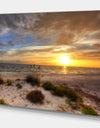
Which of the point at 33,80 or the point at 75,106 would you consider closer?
the point at 75,106

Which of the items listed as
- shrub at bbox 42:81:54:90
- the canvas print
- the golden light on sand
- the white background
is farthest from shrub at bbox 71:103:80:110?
the golden light on sand

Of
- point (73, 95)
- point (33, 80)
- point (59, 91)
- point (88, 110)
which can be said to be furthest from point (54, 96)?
point (88, 110)

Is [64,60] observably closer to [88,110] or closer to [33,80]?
[33,80]

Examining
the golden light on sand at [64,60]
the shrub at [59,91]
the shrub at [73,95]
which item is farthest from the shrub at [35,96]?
the golden light on sand at [64,60]

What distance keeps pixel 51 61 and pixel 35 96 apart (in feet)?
2.50

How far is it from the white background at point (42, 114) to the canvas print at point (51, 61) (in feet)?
0.37

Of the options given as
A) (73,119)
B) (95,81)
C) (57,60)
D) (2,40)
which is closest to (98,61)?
(95,81)

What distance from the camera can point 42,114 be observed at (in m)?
2.50

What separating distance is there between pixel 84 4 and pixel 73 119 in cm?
211

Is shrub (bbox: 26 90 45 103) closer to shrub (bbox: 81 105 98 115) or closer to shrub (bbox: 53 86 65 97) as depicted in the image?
shrub (bbox: 53 86 65 97)

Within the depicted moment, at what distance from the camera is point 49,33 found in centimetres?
243

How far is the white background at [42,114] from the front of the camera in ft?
7.48

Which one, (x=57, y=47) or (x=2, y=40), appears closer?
(x=57, y=47)

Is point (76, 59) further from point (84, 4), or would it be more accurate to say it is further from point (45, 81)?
point (84, 4)
